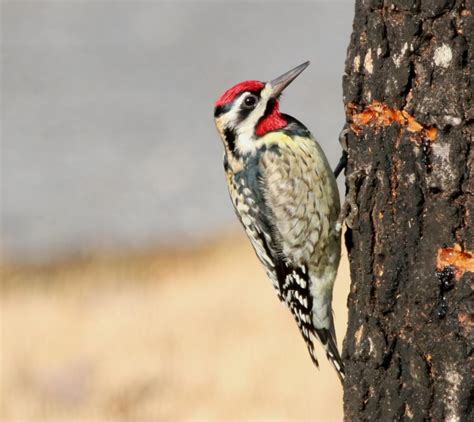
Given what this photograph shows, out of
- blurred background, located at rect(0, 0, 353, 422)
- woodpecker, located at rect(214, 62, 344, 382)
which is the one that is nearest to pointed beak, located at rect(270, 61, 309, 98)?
woodpecker, located at rect(214, 62, 344, 382)

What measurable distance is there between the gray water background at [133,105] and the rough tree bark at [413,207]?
179 inches

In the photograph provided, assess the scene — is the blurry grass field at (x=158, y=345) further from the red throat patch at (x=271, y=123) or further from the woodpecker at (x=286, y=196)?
the red throat patch at (x=271, y=123)

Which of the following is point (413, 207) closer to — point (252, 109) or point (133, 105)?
point (252, 109)

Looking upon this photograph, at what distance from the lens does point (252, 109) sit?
16.9 ft

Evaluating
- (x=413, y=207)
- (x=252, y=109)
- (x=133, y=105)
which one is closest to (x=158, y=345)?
(x=252, y=109)

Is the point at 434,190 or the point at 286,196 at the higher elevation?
the point at 286,196

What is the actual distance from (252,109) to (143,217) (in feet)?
15.4

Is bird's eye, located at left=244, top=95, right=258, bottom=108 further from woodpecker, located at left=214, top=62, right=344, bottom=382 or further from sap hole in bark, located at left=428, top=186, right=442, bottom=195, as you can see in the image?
sap hole in bark, located at left=428, top=186, right=442, bottom=195

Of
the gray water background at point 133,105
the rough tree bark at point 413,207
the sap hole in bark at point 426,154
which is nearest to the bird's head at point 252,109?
the rough tree bark at point 413,207

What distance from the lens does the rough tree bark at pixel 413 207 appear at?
11.9ft

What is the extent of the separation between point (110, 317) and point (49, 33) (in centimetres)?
736

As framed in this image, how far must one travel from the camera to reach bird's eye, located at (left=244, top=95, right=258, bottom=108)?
16.8 ft

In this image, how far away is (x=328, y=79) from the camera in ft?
40.9

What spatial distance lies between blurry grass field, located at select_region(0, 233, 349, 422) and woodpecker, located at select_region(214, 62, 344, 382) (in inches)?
38.5
